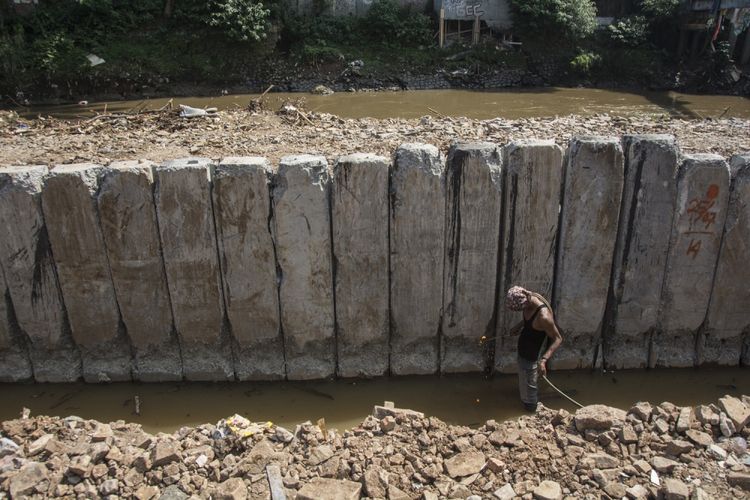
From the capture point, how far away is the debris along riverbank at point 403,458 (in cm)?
305

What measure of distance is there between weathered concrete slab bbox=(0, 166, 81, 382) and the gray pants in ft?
10.9

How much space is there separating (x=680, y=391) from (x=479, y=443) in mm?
2159

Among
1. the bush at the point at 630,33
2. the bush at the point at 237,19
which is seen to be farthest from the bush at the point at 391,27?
the bush at the point at 630,33

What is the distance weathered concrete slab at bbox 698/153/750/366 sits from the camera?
4.26 metres

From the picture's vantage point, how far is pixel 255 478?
3109mm

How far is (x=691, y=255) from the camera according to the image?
14.4ft

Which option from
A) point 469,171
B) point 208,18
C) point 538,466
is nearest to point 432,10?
point 208,18

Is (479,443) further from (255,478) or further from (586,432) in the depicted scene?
(255,478)

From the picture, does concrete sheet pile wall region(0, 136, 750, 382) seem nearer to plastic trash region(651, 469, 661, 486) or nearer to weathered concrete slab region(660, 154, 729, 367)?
weathered concrete slab region(660, 154, 729, 367)

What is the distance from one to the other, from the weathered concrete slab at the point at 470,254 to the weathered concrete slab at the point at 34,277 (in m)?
2.84

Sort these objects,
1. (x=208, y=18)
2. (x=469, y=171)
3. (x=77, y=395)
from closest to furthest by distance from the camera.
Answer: (x=469, y=171) → (x=77, y=395) → (x=208, y=18)

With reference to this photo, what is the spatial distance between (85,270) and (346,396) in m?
2.12

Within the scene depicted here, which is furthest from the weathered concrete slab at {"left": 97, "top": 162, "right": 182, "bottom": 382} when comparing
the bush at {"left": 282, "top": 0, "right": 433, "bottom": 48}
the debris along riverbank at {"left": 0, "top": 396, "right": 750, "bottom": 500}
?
the bush at {"left": 282, "top": 0, "right": 433, "bottom": 48}

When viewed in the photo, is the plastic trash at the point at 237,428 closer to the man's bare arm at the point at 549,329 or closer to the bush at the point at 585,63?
the man's bare arm at the point at 549,329
